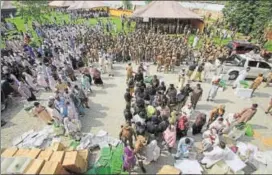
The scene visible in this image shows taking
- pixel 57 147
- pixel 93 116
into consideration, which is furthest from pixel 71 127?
pixel 93 116

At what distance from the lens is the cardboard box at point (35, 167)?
6443 millimetres

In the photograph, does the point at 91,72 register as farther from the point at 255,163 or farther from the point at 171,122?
the point at 255,163

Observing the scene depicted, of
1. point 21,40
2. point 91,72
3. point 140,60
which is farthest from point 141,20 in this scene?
point 91,72

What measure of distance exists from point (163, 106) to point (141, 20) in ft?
59.9

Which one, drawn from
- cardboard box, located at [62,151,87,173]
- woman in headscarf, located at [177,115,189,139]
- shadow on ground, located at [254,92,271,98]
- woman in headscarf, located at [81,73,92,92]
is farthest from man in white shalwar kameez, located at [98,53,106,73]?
shadow on ground, located at [254,92,271,98]

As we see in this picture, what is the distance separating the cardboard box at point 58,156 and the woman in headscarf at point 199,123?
5005 mm

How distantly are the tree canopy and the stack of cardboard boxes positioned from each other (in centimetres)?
2321

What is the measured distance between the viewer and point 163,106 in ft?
33.8

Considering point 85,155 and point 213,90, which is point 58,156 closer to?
point 85,155

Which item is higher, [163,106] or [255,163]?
[163,106]

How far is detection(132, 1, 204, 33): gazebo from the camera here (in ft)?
84.0

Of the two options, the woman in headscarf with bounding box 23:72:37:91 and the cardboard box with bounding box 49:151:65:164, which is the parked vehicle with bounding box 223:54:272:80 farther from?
the cardboard box with bounding box 49:151:65:164

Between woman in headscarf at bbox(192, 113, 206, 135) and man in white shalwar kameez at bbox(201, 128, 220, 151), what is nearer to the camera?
man in white shalwar kameez at bbox(201, 128, 220, 151)

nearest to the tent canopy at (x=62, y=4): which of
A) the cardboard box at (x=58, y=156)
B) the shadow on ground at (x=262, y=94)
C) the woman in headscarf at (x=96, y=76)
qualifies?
the woman in headscarf at (x=96, y=76)
